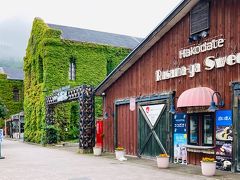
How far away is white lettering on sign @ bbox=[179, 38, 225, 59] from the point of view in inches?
602

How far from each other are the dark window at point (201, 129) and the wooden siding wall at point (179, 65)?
4.30 feet

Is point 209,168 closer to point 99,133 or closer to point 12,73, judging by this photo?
point 99,133

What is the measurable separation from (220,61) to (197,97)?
5.60 ft

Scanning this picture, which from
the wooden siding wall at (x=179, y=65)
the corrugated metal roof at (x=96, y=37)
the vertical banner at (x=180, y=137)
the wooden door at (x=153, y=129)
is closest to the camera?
the wooden siding wall at (x=179, y=65)

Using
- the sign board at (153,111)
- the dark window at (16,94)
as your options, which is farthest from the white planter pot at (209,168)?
the dark window at (16,94)

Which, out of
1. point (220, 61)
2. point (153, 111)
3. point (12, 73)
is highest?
point (12, 73)

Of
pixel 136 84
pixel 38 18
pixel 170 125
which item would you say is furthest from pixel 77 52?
pixel 170 125

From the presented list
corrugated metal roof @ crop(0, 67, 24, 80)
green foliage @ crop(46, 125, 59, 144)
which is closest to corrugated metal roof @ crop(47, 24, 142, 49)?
green foliage @ crop(46, 125, 59, 144)

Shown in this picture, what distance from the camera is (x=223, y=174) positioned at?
45.2ft

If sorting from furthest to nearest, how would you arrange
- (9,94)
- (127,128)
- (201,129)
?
(9,94) → (127,128) → (201,129)

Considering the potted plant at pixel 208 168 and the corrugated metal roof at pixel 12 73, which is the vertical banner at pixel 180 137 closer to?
the potted plant at pixel 208 168

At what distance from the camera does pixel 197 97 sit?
49.9ft

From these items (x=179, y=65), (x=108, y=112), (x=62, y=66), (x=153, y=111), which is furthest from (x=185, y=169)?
Result: (x=62, y=66)

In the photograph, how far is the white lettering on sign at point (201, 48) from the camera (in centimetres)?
1529
